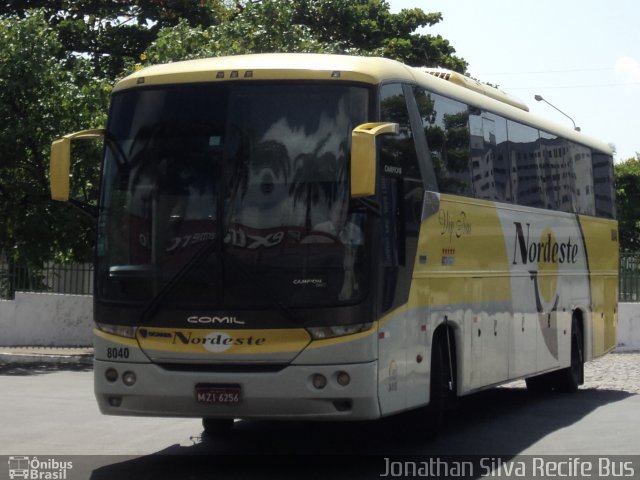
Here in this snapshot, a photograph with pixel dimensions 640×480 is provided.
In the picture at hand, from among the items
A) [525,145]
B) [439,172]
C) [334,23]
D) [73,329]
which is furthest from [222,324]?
[334,23]

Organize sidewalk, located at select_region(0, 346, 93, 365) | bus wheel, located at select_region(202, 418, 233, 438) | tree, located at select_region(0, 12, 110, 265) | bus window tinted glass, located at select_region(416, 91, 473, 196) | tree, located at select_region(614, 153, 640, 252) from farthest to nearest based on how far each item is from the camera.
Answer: tree, located at select_region(614, 153, 640, 252) → tree, located at select_region(0, 12, 110, 265) → sidewalk, located at select_region(0, 346, 93, 365) → bus wheel, located at select_region(202, 418, 233, 438) → bus window tinted glass, located at select_region(416, 91, 473, 196)

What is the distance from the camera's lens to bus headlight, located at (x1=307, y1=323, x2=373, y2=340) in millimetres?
9977

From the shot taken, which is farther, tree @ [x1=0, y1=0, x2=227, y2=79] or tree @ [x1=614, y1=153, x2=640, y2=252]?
tree @ [x1=614, y1=153, x2=640, y2=252]

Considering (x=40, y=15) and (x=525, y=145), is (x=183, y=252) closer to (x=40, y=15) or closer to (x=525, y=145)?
(x=525, y=145)

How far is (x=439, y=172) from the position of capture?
40.6ft

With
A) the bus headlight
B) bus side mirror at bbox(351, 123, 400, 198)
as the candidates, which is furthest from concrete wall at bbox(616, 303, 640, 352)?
bus side mirror at bbox(351, 123, 400, 198)

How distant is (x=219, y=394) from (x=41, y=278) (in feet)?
52.2

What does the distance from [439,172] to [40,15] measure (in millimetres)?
14752

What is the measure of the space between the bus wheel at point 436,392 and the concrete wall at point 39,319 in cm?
1430

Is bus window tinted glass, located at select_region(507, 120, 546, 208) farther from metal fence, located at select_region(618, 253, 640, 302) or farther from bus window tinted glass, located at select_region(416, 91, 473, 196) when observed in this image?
metal fence, located at select_region(618, 253, 640, 302)

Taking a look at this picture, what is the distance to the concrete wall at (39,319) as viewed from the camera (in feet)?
82.5

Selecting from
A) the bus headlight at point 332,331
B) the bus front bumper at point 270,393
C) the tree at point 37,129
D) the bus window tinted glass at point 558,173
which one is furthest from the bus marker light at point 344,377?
the tree at point 37,129

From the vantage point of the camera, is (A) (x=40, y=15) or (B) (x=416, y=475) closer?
(B) (x=416, y=475)

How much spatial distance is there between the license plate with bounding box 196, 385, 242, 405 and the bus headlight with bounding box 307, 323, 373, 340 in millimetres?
711
